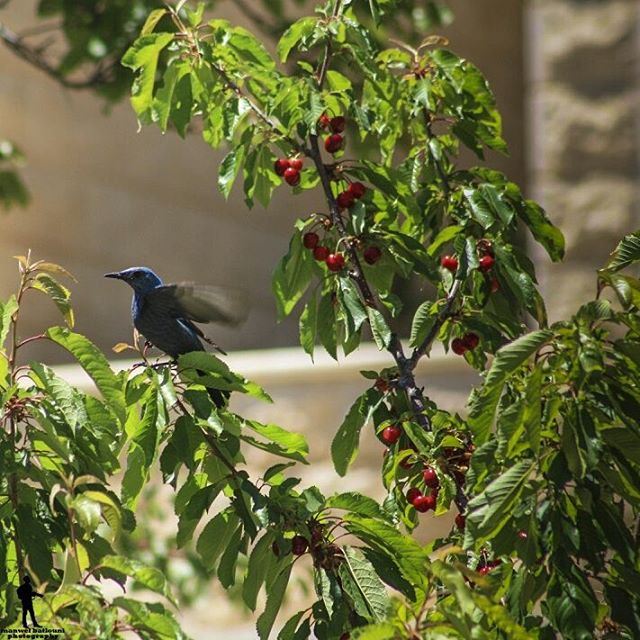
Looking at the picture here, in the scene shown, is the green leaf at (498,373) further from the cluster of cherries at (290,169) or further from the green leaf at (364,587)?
the cluster of cherries at (290,169)

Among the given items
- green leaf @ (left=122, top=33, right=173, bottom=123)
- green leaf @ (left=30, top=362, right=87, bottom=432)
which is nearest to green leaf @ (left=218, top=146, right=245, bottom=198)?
green leaf @ (left=122, top=33, right=173, bottom=123)

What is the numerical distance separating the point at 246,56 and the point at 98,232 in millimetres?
4489

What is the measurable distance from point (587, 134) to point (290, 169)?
2994 mm

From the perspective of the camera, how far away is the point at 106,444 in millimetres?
1650

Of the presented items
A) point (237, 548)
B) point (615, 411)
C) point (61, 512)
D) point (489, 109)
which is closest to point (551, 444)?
point (615, 411)

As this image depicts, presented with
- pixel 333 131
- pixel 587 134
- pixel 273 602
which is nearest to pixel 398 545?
pixel 273 602

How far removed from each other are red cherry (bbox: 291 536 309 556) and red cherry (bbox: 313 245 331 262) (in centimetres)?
51

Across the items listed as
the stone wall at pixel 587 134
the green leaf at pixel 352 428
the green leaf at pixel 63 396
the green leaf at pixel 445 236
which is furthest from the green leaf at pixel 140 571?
the stone wall at pixel 587 134

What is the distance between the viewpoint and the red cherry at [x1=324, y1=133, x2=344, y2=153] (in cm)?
211

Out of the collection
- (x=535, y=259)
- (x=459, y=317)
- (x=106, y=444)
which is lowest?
(x=535, y=259)

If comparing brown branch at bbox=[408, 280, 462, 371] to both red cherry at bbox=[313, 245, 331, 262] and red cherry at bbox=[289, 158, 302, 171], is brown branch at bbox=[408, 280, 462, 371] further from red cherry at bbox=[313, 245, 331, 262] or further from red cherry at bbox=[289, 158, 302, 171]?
red cherry at bbox=[289, 158, 302, 171]

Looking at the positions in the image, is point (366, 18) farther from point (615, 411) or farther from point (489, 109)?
point (615, 411)

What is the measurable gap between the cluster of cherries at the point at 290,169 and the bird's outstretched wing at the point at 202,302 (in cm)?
28

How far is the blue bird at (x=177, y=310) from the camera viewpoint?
1.88 meters
